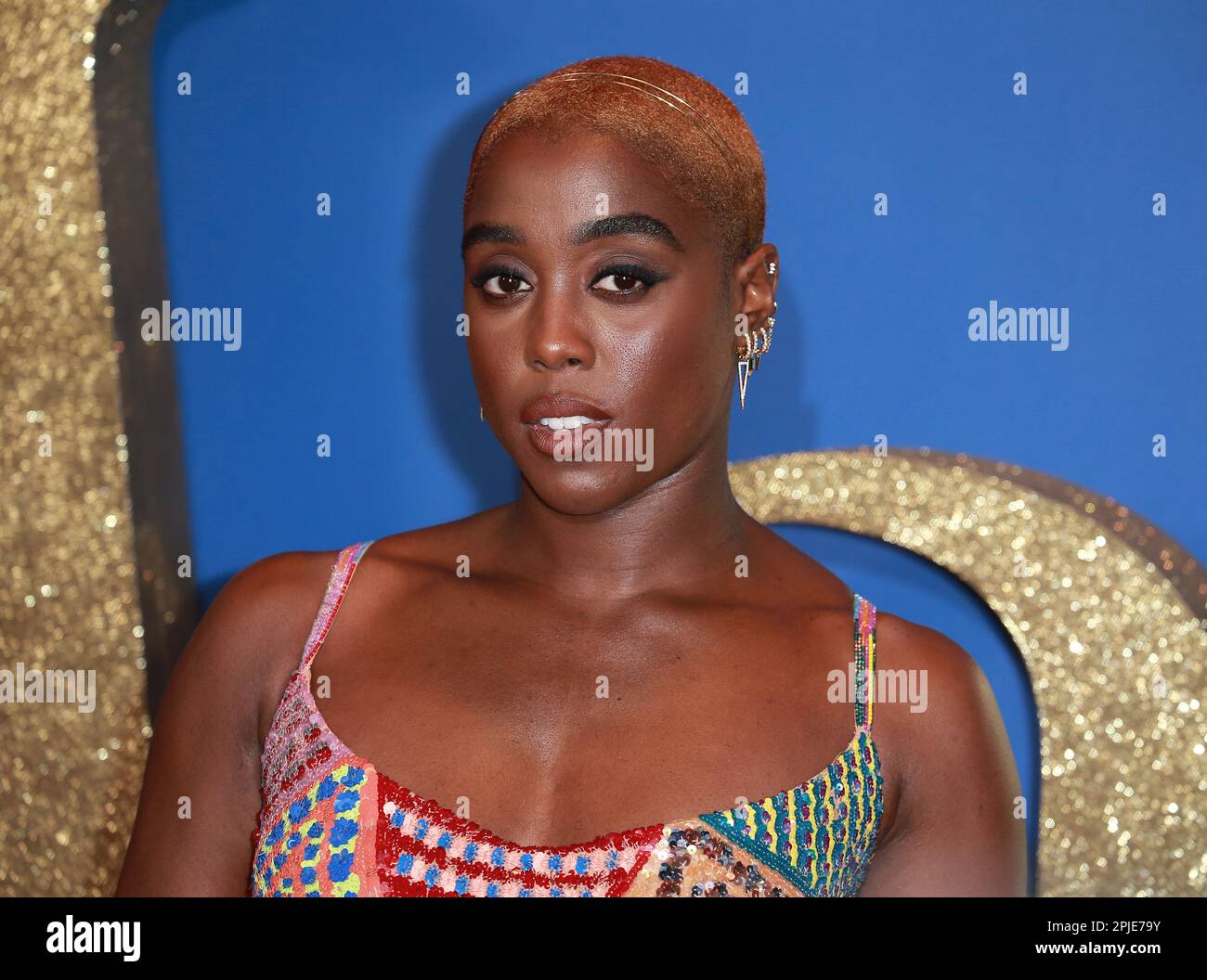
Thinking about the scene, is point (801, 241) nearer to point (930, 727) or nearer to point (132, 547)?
point (930, 727)

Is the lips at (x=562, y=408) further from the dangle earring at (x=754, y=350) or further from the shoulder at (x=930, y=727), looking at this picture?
the shoulder at (x=930, y=727)

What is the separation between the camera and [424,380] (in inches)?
88.1

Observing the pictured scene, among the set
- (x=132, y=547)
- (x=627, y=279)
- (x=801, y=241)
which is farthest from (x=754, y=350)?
(x=132, y=547)

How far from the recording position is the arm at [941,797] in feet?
5.32

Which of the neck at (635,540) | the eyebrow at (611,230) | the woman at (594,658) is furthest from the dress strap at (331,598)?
the eyebrow at (611,230)

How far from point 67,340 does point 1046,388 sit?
4.50 ft

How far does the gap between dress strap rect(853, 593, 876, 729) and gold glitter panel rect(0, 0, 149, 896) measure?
3.42 ft

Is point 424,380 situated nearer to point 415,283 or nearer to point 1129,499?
point 415,283

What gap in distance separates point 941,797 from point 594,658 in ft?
1.40

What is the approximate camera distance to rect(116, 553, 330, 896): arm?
1632 millimetres

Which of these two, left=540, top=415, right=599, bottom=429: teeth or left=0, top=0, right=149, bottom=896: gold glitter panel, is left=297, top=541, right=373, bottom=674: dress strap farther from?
left=0, top=0, right=149, bottom=896: gold glitter panel

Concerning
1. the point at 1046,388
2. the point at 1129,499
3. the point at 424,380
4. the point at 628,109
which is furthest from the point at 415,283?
the point at 1129,499

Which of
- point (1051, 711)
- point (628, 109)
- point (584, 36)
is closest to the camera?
point (628, 109)

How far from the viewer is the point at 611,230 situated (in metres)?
1.45
